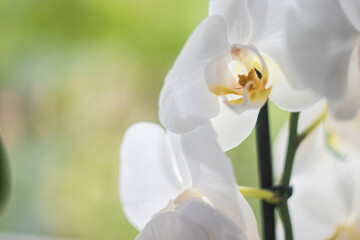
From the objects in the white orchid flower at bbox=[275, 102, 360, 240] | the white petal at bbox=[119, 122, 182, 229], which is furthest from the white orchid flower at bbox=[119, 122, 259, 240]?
the white orchid flower at bbox=[275, 102, 360, 240]

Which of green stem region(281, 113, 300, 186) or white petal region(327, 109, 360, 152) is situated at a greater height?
green stem region(281, 113, 300, 186)

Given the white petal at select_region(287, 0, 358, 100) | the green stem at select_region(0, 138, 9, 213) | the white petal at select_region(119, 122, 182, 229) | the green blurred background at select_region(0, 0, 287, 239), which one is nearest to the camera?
the white petal at select_region(287, 0, 358, 100)

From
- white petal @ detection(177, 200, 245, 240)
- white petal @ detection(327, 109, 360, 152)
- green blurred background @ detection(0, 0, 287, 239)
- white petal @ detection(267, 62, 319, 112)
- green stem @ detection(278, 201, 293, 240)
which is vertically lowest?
green blurred background @ detection(0, 0, 287, 239)

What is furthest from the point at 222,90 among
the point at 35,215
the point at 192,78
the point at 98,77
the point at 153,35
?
the point at 35,215

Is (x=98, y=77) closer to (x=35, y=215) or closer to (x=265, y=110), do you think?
(x=35, y=215)

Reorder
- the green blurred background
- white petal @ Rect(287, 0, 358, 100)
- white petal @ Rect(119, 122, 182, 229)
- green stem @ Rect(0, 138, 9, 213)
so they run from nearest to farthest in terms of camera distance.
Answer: white petal @ Rect(287, 0, 358, 100) → white petal @ Rect(119, 122, 182, 229) → green stem @ Rect(0, 138, 9, 213) → the green blurred background

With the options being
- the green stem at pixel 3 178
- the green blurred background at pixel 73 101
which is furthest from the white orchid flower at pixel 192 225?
the green blurred background at pixel 73 101

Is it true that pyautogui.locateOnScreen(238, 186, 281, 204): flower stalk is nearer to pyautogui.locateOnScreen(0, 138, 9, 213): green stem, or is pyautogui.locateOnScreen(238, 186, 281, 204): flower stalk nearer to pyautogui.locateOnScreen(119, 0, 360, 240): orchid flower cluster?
pyautogui.locateOnScreen(119, 0, 360, 240): orchid flower cluster

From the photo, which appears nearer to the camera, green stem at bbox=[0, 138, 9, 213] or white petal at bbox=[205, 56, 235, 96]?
white petal at bbox=[205, 56, 235, 96]
